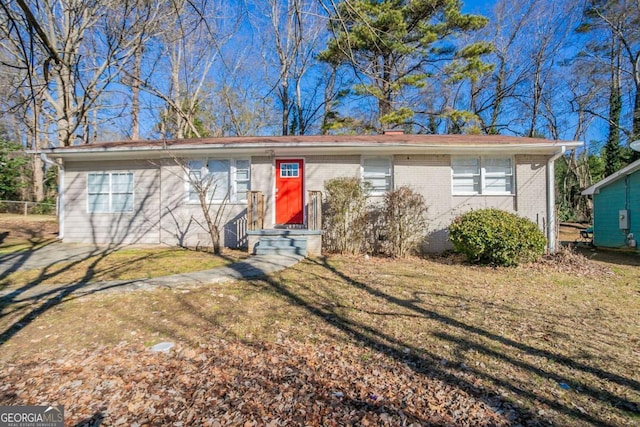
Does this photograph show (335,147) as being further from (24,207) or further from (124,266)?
(24,207)

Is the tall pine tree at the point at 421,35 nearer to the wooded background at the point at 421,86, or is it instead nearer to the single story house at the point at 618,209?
the wooded background at the point at 421,86

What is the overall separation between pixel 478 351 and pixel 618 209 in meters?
11.3

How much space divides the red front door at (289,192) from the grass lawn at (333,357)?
413cm

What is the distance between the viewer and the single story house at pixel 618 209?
940 centimetres

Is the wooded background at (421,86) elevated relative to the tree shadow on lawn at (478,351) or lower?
elevated

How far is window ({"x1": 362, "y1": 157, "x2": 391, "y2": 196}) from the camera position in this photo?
885cm

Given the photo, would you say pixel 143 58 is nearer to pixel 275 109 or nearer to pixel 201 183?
pixel 201 183

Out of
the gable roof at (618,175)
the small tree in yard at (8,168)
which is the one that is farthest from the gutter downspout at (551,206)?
the small tree in yard at (8,168)

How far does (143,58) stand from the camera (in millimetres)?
12602

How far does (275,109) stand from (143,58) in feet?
30.7

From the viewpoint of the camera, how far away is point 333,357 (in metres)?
2.86

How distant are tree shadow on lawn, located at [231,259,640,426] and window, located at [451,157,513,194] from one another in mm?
5591

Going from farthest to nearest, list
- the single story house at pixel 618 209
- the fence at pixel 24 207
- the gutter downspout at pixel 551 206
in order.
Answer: the fence at pixel 24 207
the single story house at pixel 618 209
the gutter downspout at pixel 551 206

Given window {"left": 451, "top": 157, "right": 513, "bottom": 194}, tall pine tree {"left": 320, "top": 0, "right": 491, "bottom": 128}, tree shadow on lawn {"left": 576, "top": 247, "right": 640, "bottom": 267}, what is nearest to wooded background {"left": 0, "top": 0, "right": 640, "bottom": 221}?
tall pine tree {"left": 320, "top": 0, "right": 491, "bottom": 128}
